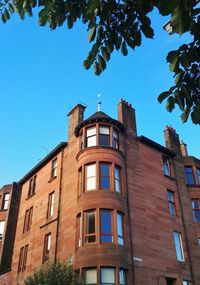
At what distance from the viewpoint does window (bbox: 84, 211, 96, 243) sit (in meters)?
21.6

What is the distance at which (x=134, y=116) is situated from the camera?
2988cm

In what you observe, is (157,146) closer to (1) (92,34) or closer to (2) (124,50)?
A: (2) (124,50)

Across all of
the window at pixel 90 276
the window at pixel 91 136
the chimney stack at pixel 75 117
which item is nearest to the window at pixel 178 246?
the window at pixel 90 276

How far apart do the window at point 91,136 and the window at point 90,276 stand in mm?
9146

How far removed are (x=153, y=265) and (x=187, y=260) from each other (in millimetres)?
3928

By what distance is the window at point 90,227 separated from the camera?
21.6 metres

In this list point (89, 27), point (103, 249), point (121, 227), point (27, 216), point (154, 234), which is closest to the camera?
point (89, 27)

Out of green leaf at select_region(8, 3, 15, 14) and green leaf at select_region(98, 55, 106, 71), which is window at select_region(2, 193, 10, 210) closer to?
green leaf at select_region(8, 3, 15, 14)

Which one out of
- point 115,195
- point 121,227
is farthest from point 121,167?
point 121,227

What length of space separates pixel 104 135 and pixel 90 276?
1037 cm

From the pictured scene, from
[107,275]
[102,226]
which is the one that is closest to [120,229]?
[102,226]

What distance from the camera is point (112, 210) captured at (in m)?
22.6

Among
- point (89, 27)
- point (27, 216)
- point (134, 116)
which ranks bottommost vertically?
point (89, 27)

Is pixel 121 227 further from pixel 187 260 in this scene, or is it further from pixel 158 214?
pixel 187 260
